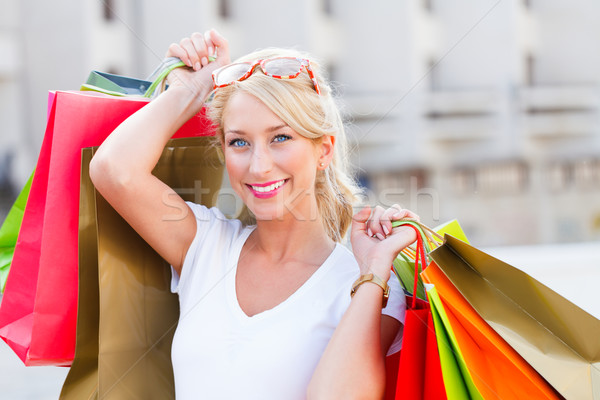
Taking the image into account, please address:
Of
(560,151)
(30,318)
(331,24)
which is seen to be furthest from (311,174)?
(560,151)

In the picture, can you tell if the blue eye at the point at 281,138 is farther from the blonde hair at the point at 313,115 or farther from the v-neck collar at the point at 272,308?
the v-neck collar at the point at 272,308

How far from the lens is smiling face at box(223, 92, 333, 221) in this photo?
1167mm

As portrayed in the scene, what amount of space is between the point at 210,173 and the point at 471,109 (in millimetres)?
9977

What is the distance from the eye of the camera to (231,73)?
122 cm

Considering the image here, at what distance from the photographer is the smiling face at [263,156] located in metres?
1.17

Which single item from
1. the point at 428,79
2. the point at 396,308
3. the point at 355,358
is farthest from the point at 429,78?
the point at 355,358

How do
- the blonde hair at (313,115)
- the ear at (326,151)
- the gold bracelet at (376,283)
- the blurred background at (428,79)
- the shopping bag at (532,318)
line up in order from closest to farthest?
the shopping bag at (532,318)
the gold bracelet at (376,283)
the blonde hair at (313,115)
the ear at (326,151)
the blurred background at (428,79)

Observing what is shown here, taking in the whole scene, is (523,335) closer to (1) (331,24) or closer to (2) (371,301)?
(2) (371,301)

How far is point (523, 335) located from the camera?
3.20ft

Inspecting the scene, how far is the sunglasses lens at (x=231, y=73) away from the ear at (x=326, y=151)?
0.70 ft

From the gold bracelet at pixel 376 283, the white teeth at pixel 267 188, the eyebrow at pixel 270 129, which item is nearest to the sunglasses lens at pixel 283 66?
the eyebrow at pixel 270 129

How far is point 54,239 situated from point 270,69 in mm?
535

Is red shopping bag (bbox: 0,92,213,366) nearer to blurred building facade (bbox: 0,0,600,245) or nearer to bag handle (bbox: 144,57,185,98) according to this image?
bag handle (bbox: 144,57,185,98)

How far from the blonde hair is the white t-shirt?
193 millimetres
